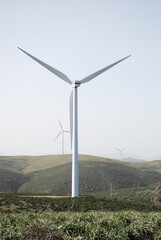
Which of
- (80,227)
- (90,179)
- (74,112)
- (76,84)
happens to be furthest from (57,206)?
(90,179)

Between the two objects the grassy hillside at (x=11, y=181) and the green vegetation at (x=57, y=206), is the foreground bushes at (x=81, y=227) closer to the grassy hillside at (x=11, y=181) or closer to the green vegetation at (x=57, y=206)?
the green vegetation at (x=57, y=206)

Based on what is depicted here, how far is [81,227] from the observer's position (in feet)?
66.9

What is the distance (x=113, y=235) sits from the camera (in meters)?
19.5

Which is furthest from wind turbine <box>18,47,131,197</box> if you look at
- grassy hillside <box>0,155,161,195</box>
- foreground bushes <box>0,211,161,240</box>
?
grassy hillside <box>0,155,161,195</box>

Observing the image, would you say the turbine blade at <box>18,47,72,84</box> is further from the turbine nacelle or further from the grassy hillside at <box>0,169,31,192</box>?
the grassy hillside at <box>0,169,31,192</box>

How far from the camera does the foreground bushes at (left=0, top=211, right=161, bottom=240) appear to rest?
61.5 feet

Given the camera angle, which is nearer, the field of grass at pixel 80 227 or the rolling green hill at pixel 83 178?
the field of grass at pixel 80 227

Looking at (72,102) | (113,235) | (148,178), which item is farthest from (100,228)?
(148,178)

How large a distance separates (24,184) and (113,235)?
115403 mm

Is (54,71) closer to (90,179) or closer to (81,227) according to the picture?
(81,227)

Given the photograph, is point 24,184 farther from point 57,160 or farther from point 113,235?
point 113,235

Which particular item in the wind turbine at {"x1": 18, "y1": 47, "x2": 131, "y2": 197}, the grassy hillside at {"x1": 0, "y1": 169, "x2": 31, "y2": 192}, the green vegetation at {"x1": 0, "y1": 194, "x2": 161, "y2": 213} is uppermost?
the wind turbine at {"x1": 18, "y1": 47, "x2": 131, "y2": 197}

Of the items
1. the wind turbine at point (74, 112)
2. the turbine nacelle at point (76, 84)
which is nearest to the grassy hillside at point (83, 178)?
the wind turbine at point (74, 112)

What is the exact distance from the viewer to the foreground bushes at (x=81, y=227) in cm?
A: 1875
